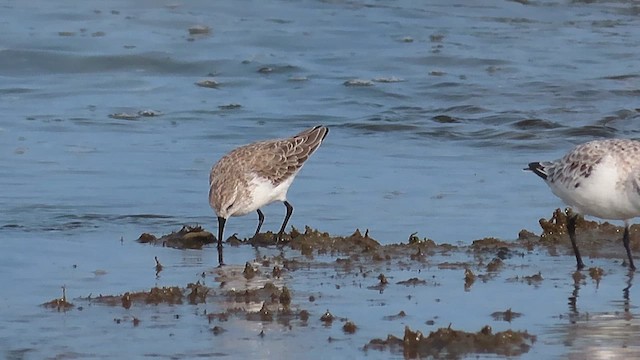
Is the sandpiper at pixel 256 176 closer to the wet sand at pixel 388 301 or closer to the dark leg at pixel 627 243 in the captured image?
the wet sand at pixel 388 301

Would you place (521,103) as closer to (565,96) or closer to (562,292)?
(565,96)

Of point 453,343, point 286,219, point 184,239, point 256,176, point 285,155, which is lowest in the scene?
point 453,343

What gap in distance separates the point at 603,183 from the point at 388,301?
1.94 metres

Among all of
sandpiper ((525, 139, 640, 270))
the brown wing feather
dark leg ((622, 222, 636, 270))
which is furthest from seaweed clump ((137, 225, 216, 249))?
dark leg ((622, 222, 636, 270))

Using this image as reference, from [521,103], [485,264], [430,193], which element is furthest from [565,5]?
[485,264]

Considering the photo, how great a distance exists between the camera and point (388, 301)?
741 centimetres

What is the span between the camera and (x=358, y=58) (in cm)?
1775

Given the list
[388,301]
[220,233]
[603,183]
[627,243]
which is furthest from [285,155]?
[388,301]

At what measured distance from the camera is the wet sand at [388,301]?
6453 mm

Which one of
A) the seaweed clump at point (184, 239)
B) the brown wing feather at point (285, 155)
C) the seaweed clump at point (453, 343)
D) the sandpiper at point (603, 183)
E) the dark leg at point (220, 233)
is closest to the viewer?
the seaweed clump at point (453, 343)

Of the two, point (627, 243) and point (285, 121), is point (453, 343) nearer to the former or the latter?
point (627, 243)

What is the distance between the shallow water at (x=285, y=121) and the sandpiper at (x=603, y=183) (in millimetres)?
514

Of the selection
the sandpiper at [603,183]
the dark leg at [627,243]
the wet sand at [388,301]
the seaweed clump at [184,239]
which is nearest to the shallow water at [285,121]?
the wet sand at [388,301]

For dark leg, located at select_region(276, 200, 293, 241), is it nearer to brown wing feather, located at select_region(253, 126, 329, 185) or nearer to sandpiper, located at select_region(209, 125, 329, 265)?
sandpiper, located at select_region(209, 125, 329, 265)
